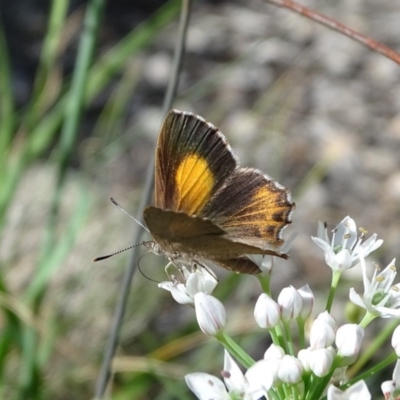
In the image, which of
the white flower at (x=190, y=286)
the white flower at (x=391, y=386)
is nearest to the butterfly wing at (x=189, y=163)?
the white flower at (x=190, y=286)

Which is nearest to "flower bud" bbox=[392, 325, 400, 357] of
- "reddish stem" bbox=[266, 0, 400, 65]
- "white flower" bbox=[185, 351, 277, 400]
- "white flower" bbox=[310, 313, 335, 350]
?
"white flower" bbox=[310, 313, 335, 350]

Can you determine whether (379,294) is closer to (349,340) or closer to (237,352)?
(349,340)

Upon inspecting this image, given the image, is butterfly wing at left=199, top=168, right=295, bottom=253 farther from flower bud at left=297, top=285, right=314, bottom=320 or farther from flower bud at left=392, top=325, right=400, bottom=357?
flower bud at left=392, top=325, right=400, bottom=357

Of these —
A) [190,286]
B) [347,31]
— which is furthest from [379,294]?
[347,31]

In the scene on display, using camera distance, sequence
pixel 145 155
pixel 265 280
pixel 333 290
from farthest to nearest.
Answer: pixel 145 155 → pixel 265 280 → pixel 333 290

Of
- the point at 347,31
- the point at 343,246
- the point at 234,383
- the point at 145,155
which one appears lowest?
the point at 145,155

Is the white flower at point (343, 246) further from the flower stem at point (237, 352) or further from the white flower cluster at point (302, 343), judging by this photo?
the flower stem at point (237, 352)

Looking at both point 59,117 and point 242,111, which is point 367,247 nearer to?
point 59,117
